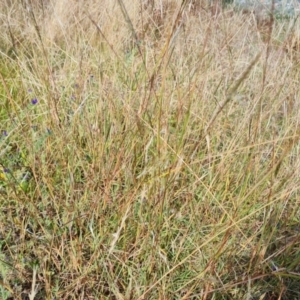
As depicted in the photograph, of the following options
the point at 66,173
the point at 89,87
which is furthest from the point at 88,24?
the point at 66,173

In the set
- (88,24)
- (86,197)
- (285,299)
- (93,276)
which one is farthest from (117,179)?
(88,24)

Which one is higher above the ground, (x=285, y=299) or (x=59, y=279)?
(x=59, y=279)

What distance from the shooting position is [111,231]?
101 centimetres

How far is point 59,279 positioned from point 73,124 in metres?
0.43

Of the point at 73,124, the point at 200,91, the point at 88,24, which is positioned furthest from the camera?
the point at 88,24

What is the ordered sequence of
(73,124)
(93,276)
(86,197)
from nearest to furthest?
(93,276) → (86,197) → (73,124)

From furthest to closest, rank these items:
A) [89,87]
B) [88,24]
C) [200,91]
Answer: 1. [88,24]
2. [89,87]
3. [200,91]

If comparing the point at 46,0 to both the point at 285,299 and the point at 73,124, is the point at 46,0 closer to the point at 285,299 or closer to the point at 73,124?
the point at 73,124

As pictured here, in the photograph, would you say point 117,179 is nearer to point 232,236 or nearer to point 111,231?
point 111,231

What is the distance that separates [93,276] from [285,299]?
17.8 inches

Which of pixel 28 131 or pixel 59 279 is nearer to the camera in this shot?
pixel 59 279

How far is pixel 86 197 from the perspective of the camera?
3.44 ft

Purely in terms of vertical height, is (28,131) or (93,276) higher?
(28,131)

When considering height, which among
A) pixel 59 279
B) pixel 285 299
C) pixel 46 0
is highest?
pixel 46 0
